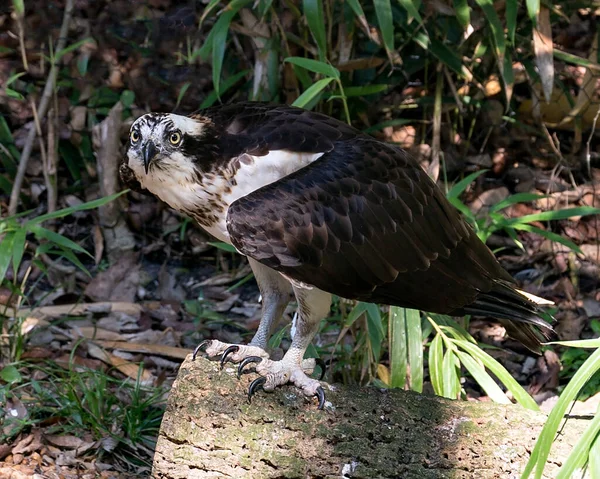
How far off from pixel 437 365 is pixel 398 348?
21cm

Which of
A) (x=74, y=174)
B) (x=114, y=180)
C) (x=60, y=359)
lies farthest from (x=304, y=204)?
(x=74, y=174)

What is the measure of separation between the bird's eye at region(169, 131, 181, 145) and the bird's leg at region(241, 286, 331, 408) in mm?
783

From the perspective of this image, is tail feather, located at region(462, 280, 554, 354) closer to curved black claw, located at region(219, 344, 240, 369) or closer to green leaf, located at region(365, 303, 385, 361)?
green leaf, located at region(365, 303, 385, 361)

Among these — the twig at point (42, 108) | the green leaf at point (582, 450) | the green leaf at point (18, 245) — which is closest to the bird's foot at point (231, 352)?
the green leaf at point (18, 245)

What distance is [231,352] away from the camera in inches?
148

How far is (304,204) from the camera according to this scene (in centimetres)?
350

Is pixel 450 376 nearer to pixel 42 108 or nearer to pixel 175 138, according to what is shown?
pixel 175 138

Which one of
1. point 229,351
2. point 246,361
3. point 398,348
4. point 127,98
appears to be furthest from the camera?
point 127,98

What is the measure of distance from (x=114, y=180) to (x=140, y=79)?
3.14ft

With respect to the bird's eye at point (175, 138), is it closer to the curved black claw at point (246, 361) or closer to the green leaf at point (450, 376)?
the curved black claw at point (246, 361)

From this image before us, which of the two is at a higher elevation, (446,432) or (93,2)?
(93,2)

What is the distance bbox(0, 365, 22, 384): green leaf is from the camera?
4301 millimetres

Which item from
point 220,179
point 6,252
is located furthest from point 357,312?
point 6,252

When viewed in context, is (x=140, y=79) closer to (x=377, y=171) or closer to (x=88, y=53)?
(x=88, y=53)
